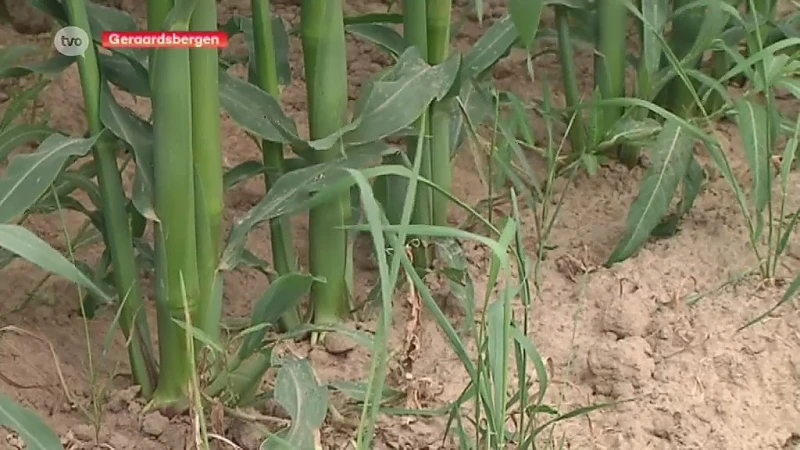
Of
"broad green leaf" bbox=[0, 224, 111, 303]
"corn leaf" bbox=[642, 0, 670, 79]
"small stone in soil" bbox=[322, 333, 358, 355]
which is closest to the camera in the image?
"broad green leaf" bbox=[0, 224, 111, 303]

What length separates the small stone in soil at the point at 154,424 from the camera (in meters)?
0.94

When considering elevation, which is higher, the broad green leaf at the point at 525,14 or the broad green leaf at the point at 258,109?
the broad green leaf at the point at 525,14

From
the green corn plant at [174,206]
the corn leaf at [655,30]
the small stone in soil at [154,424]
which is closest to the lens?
the green corn plant at [174,206]

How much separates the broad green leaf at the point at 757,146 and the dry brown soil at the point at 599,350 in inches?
3.8

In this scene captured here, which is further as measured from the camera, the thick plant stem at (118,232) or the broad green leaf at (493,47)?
the broad green leaf at (493,47)

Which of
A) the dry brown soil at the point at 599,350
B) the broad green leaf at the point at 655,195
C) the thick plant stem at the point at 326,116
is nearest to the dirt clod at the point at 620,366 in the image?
the dry brown soil at the point at 599,350

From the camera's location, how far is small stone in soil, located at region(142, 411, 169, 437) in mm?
935

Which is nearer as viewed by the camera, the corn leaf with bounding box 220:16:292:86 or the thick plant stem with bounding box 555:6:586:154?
the corn leaf with bounding box 220:16:292:86

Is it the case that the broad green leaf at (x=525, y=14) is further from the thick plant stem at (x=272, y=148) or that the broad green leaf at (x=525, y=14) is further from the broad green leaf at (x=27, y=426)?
the broad green leaf at (x=27, y=426)

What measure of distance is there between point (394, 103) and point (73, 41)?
0.26 metres

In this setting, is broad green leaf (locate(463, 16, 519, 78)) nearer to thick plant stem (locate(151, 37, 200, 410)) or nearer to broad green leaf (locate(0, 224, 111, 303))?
thick plant stem (locate(151, 37, 200, 410))

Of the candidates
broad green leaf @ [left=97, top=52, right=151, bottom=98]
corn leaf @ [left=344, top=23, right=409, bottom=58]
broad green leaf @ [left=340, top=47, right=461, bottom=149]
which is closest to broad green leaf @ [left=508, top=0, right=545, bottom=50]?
broad green leaf @ [left=340, top=47, right=461, bottom=149]

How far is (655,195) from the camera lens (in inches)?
43.6

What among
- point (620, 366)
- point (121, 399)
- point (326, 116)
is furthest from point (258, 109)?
point (620, 366)
